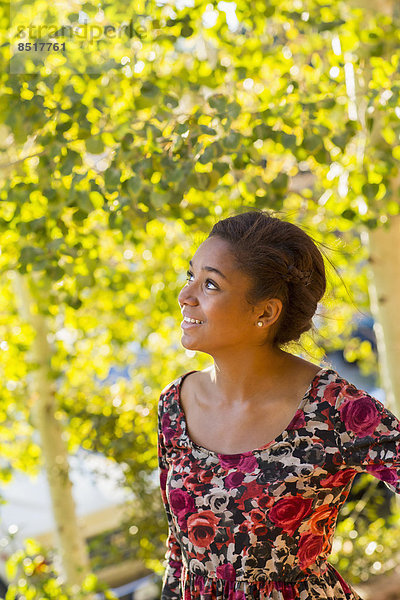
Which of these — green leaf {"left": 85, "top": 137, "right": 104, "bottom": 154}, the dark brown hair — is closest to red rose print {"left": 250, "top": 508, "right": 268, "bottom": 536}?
the dark brown hair

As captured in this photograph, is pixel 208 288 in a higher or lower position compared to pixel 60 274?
higher

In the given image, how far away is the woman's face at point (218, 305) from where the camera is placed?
144cm

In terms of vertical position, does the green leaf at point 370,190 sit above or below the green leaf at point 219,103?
below

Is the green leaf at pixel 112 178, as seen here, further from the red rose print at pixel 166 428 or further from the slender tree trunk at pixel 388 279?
the slender tree trunk at pixel 388 279

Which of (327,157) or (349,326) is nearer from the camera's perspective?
(327,157)

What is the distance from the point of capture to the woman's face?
1.44m

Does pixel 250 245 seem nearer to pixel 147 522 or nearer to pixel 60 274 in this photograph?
pixel 60 274

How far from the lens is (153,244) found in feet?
10.5

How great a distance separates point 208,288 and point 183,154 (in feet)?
2.35

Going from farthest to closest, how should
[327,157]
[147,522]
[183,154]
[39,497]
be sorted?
[39,497] → [147,522] → [327,157] → [183,154]

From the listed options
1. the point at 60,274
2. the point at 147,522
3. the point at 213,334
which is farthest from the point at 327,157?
the point at 147,522

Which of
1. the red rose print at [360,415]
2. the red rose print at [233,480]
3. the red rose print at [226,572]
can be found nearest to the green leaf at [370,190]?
the red rose print at [360,415]

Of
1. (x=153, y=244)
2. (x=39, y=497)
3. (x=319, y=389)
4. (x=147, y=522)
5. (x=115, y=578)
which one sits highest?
(x=319, y=389)

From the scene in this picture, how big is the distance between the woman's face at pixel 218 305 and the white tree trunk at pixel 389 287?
111 centimetres
